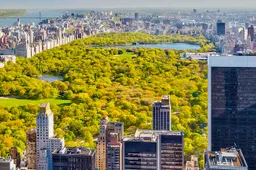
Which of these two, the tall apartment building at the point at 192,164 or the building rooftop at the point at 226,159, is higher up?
the building rooftop at the point at 226,159

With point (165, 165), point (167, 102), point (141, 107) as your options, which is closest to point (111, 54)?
point (141, 107)

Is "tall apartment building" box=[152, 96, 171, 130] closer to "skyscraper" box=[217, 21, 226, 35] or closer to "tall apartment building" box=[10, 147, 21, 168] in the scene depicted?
"tall apartment building" box=[10, 147, 21, 168]

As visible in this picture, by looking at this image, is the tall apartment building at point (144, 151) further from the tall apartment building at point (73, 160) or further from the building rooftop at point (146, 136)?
the tall apartment building at point (73, 160)

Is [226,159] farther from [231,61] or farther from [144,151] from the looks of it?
Result: [231,61]

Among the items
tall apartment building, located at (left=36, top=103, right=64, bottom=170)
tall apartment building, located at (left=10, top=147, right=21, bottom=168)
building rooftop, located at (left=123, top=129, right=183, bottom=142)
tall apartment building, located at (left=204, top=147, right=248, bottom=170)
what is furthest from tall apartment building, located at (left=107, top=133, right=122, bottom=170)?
tall apartment building, located at (left=10, top=147, right=21, bottom=168)

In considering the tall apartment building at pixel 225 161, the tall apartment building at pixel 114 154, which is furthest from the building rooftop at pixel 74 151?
the tall apartment building at pixel 225 161

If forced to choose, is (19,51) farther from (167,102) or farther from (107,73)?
Result: (167,102)

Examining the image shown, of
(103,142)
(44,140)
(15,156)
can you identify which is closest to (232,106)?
(103,142)
